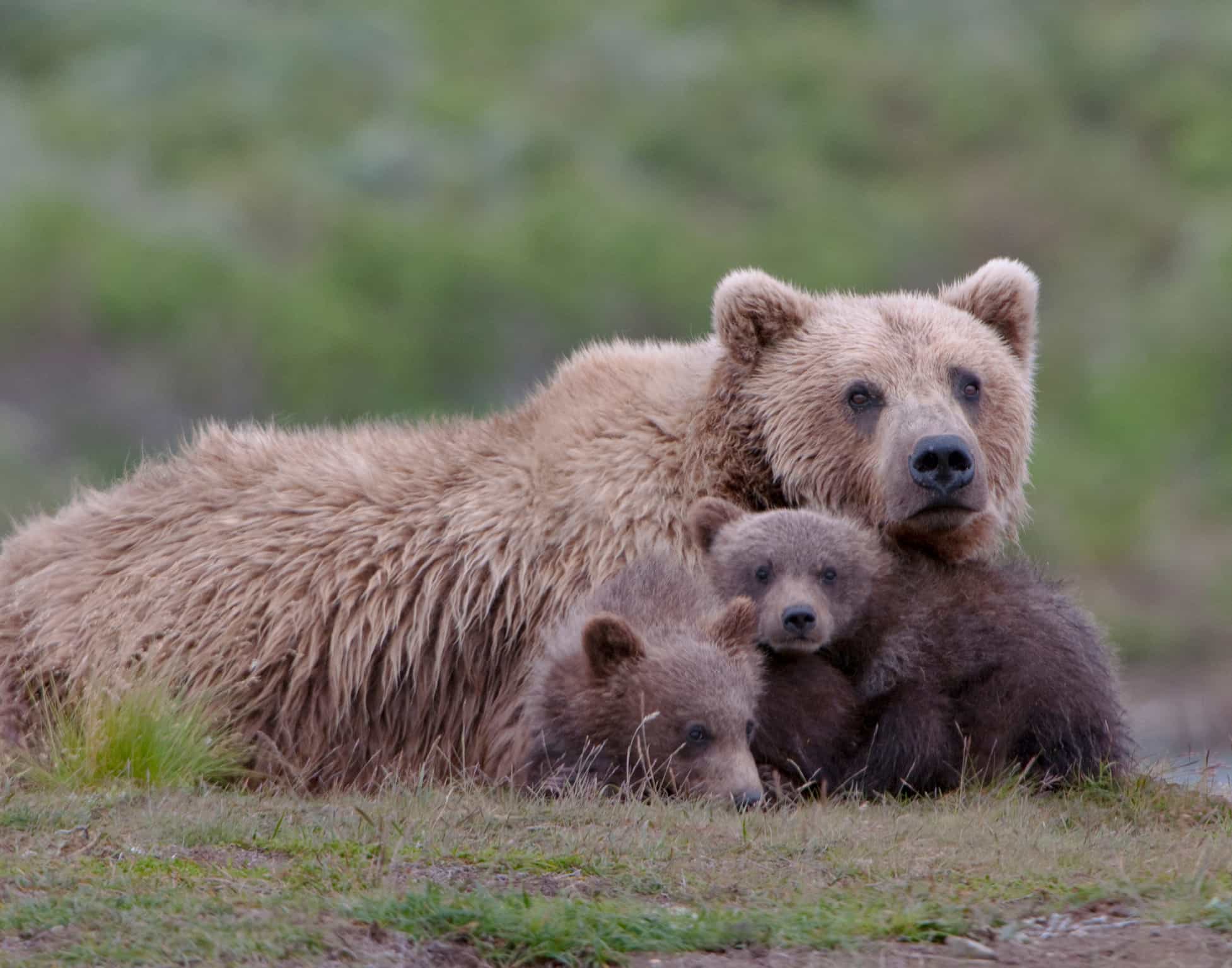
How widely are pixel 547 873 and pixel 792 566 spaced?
7.04 ft

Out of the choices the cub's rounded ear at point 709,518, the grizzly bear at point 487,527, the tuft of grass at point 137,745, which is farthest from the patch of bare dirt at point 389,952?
the cub's rounded ear at point 709,518

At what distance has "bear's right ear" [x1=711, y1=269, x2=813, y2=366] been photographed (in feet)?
27.2

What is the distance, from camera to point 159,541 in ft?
27.9

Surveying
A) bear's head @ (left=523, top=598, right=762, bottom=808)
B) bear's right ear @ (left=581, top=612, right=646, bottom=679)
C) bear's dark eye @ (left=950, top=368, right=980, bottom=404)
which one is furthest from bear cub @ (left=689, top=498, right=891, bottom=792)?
bear's dark eye @ (left=950, top=368, right=980, bottom=404)

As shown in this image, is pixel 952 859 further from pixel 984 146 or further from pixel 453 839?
pixel 984 146

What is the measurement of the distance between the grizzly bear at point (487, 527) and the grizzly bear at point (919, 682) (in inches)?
15.3

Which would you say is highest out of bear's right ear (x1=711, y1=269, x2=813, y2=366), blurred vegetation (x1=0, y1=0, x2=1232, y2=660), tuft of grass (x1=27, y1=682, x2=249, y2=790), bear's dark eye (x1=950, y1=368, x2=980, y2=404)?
blurred vegetation (x1=0, y1=0, x2=1232, y2=660)

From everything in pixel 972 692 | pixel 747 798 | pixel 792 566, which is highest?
pixel 792 566

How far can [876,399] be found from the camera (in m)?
8.10

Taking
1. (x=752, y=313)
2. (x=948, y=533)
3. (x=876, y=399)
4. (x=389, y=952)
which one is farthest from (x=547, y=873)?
(x=752, y=313)

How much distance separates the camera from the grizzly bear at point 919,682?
24.2 feet

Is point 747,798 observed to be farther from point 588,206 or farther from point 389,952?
point 588,206

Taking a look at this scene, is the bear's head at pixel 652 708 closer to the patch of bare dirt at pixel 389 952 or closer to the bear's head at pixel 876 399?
the bear's head at pixel 876 399

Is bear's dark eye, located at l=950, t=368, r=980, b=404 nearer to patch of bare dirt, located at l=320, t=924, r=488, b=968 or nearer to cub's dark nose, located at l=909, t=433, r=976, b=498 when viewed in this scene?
cub's dark nose, located at l=909, t=433, r=976, b=498
